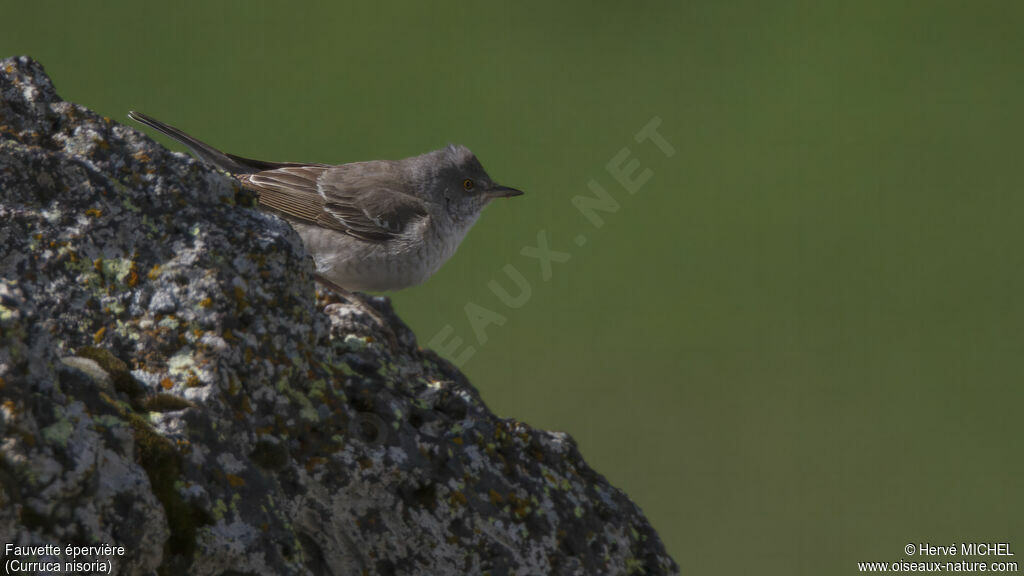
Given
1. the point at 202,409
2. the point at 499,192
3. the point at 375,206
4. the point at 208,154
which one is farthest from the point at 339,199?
the point at 202,409

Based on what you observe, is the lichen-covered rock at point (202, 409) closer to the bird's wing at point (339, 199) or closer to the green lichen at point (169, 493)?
the green lichen at point (169, 493)

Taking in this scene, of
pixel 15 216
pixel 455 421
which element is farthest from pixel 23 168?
pixel 455 421

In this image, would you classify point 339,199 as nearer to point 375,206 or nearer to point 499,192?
point 375,206

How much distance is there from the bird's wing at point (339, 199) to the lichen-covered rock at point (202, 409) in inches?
128

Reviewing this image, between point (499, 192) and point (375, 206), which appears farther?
point (499, 192)

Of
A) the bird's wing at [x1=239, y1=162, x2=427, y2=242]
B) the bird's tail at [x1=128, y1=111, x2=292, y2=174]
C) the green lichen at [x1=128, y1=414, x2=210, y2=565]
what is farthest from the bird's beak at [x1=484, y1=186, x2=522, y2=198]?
the green lichen at [x1=128, y1=414, x2=210, y2=565]

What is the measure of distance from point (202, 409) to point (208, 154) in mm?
4103

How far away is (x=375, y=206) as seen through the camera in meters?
7.58

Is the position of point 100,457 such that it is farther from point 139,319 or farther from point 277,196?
point 277,196

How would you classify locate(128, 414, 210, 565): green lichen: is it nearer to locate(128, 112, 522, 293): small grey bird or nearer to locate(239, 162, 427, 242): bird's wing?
locate(128, 112, 522, 293): small grey bird

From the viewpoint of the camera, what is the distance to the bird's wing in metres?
7.36

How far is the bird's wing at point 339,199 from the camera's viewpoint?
7.36 m

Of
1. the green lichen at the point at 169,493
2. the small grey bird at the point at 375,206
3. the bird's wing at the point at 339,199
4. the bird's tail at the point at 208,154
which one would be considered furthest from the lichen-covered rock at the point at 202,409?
the bird's wing at the point at 339,199

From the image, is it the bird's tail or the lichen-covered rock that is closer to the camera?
the lichen-covered rock
